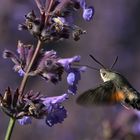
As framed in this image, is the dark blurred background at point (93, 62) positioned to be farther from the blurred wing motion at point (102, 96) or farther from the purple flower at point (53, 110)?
the purple flower at point (53, 110)

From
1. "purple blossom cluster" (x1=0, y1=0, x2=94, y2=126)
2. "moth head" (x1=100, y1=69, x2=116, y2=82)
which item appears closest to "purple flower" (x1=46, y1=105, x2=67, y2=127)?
"purple blossom cluster" (x1=0, y1=0, x2=94, y2=126)

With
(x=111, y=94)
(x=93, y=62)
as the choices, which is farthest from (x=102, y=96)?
(x=93, y=62)

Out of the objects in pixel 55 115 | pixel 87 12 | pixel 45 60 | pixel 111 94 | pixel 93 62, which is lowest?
pixel 93 62

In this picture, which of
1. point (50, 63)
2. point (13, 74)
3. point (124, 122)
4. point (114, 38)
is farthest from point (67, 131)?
point (50, 63)

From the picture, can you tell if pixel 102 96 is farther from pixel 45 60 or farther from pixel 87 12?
pixel 87 12

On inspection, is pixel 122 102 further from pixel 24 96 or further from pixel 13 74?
pixel 13 74

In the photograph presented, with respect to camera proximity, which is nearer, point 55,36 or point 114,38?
point 55,36

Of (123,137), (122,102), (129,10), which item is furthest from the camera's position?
(129,10)

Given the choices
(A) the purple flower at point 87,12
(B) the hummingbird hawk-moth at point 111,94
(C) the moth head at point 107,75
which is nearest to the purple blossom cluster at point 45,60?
(A) the purple flower at point 87,12
